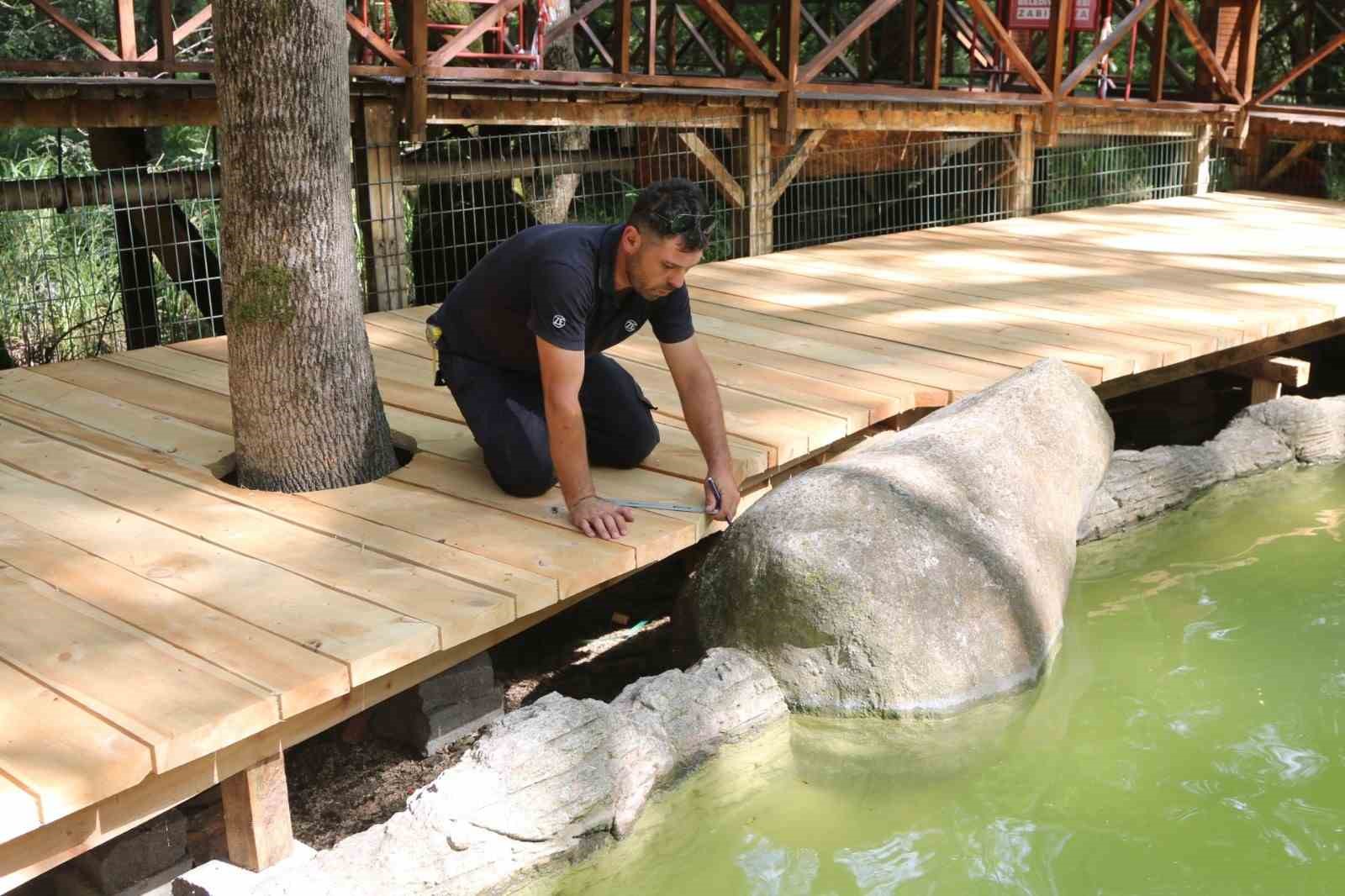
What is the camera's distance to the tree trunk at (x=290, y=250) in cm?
331

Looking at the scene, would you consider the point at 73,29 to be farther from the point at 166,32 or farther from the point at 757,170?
the point at 757,170

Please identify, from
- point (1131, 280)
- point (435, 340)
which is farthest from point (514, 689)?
point (1131, 280)

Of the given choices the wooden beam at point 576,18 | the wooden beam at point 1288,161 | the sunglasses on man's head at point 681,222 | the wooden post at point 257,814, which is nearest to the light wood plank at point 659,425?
the sunglasses on man's head at point 681,222

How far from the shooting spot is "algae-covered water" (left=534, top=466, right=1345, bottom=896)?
2.86 metres

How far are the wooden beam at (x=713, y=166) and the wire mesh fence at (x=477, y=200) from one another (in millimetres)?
10

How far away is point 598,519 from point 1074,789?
1.28 m

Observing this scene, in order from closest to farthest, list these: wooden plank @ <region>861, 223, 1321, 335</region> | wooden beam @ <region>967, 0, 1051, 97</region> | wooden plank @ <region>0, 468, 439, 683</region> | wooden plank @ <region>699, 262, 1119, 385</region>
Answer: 1. wooden plank @ <region>0, 468, 439, 683</region>
2. wooden plank @ <region>699, 262, 1119, 385</region>
3. wooden plank @ <region>861, 223, 1321, 335</region>
4. wooden beam @ <region>967, 0, 1051, 97</region>

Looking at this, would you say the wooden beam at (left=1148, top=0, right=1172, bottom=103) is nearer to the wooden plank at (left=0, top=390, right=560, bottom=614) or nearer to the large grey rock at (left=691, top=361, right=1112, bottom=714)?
the large grey rock at (left=691, top=361, right=1112, bottom=714)

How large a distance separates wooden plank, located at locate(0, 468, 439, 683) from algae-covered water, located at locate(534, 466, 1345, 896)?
22.5 inches

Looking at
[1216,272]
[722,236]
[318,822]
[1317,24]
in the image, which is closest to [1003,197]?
[722,236]

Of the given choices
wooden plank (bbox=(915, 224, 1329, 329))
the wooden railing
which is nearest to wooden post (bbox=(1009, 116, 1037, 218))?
the wooden railing

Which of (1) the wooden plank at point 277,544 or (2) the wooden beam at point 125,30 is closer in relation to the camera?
(1) the wooden plank at point 277,544

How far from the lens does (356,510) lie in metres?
3.47

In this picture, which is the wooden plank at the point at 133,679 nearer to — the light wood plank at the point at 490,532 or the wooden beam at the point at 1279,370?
the light wood plank at the point at 490,532
